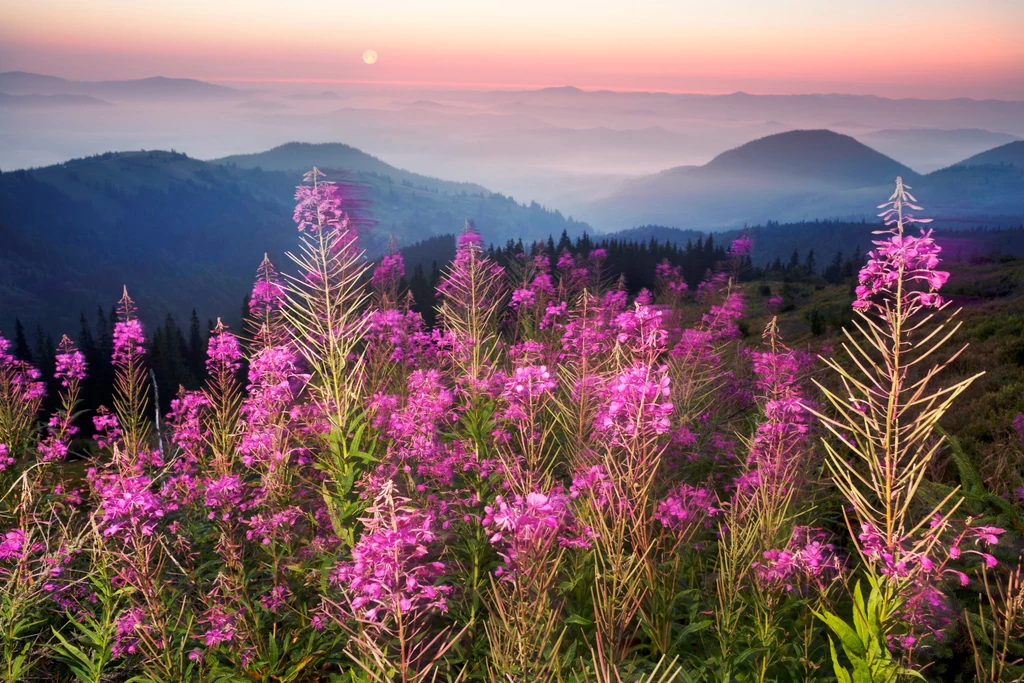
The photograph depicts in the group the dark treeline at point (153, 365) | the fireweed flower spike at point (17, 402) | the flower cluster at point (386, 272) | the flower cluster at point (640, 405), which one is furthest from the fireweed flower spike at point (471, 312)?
the dark treeline at point (153, 365)

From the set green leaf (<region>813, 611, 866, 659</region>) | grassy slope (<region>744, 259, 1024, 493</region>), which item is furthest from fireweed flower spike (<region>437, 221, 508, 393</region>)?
grassy slope (<region>744, 259, 1024, 493</region>)

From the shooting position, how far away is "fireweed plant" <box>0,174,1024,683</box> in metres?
2.56

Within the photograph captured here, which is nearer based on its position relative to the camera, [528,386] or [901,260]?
[901,260]

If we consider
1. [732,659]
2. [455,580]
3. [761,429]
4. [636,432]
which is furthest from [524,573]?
[761,429]

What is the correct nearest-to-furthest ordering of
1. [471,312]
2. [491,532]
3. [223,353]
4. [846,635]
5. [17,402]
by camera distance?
[846,635] < [491,532] < [471,312] < [223,353] < [17,402]

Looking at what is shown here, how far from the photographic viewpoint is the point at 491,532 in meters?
5.04

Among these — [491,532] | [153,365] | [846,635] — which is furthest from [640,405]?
[153,365]

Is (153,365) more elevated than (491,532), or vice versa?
(491,532)

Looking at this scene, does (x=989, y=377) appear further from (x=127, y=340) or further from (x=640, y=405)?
(x=127, y=340)

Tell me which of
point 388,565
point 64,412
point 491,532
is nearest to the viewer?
point 388,565

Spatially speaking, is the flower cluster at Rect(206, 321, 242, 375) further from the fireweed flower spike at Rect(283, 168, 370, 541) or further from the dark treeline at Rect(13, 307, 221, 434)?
the dark treeline at Rect(13, 307, 221, 434)

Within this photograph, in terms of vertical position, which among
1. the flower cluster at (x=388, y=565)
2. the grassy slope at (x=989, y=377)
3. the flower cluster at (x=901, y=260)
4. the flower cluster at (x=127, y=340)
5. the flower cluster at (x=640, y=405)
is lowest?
the grassy slope at (x=989, y=377)

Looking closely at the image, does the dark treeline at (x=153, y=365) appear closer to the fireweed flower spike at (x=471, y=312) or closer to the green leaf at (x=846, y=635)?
the fireweed flower spike at (x=471, y=312)

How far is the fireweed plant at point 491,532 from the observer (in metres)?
2.56
